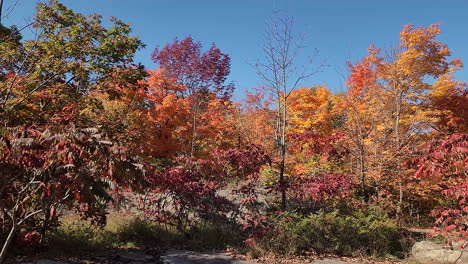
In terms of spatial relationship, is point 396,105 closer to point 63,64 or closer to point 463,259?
point 463,259

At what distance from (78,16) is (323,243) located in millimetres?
9155

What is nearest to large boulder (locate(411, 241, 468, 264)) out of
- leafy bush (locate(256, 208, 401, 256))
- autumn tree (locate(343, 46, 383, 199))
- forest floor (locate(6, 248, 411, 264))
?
leafy bush (locate(256, 208, 401, 256))

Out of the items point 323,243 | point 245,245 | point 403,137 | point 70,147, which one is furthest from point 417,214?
point 70,147

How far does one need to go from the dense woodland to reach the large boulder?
0.60 meters

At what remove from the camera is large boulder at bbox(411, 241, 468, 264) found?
7520 mm

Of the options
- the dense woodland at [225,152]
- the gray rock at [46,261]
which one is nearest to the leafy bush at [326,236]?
the dense woodland at [225,152]

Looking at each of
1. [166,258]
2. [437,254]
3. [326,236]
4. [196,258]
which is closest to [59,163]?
[166,258]

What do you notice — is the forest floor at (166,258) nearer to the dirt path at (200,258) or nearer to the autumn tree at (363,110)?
the dirt path at (200,258)

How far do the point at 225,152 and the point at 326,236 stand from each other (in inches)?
137

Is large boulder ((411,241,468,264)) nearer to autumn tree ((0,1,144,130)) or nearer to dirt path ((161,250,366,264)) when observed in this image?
dirt path ((161,250,366,264))

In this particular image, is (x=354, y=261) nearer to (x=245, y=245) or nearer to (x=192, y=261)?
(x=245, y=245)

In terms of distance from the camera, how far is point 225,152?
8703 mm

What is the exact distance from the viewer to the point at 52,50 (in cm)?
800

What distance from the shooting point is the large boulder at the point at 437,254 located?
7520mm
